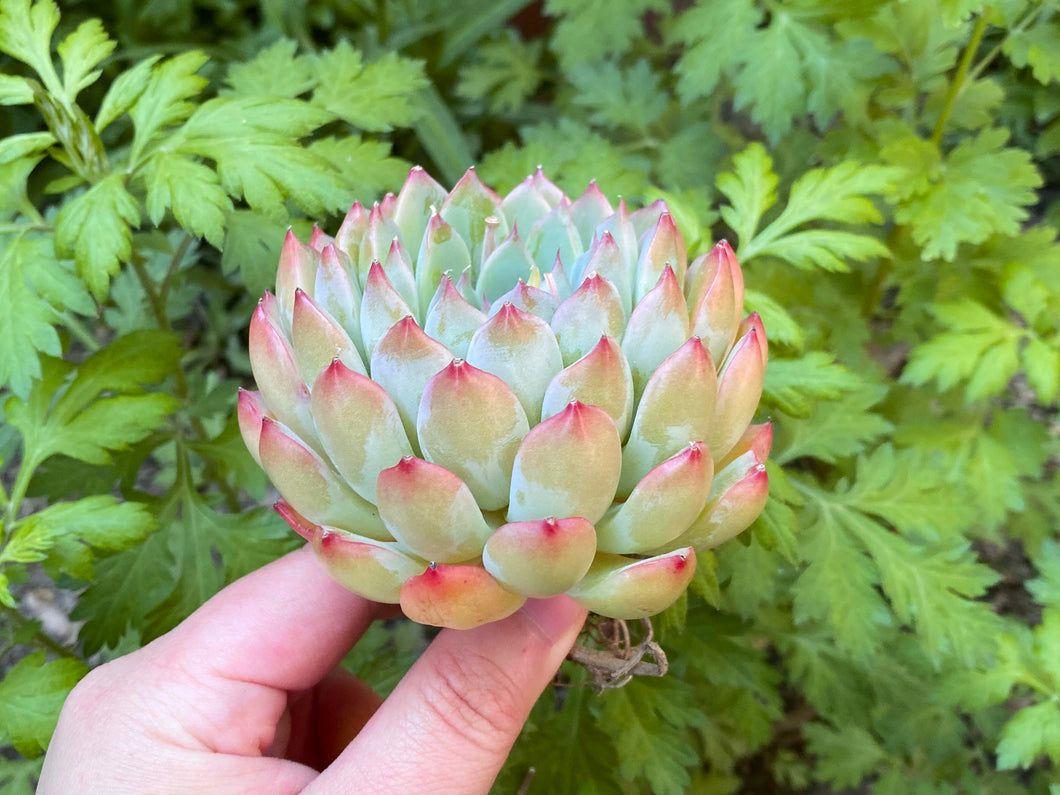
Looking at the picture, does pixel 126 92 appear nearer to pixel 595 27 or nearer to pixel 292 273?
pixel 292 273

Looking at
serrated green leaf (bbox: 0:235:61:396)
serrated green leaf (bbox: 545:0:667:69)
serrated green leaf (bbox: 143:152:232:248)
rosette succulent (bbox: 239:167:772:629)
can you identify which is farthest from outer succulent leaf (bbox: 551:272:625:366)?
serrated green leaf (bbox: 545:0:667:69)

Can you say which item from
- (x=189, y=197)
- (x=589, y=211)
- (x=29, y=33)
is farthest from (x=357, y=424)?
(x=29, y=33)

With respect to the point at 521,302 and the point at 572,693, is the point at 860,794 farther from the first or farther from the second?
the point at 521,302

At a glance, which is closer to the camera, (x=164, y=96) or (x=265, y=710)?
(x=265, y=710)

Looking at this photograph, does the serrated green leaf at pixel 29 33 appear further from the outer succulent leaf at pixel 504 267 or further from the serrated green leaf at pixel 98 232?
the outer succulent leaf at pixel 504 267

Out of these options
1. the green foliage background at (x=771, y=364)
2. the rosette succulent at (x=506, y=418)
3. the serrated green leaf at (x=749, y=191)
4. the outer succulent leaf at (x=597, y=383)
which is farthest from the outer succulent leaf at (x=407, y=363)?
the serrated green leaf at (x=749, y=191)

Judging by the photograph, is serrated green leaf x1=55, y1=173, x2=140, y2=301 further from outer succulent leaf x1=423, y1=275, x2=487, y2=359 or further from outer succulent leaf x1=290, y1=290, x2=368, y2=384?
outer succulent leaf x1=423, y1=275, x2=487, y2=359
